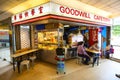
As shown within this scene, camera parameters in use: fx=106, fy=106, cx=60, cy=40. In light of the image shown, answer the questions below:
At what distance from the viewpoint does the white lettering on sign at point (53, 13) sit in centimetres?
372

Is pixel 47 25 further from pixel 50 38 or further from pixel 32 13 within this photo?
pixel 32 13

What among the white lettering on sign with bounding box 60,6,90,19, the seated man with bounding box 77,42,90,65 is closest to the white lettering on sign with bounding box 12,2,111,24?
the white lettering on sign with bounding box 60,6,90,19

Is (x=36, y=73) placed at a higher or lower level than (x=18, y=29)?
lower

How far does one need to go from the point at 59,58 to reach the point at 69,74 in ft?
2.62

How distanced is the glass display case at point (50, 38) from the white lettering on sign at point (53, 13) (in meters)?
1.52

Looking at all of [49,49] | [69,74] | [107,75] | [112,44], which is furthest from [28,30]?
[112,44]

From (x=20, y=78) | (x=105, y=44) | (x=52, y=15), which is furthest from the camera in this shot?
(x=105, y=44)

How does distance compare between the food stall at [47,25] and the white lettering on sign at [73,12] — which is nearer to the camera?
the food stall at [47,25]

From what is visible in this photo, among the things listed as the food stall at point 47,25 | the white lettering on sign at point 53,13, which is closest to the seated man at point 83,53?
the food stall at point 47,25

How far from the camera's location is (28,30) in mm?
6574

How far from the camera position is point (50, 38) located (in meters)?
6.37

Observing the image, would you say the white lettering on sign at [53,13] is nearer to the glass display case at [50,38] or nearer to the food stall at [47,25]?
the food stall at [47,25]

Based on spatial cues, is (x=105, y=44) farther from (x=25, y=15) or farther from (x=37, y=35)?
(x=25, y=15)

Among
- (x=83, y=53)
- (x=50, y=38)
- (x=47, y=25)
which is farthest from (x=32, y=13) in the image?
(x=83, y=53)
